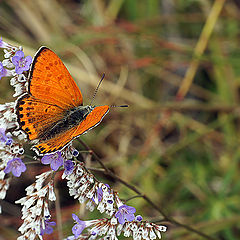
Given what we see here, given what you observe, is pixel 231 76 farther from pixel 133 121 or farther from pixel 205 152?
pixel 133 121

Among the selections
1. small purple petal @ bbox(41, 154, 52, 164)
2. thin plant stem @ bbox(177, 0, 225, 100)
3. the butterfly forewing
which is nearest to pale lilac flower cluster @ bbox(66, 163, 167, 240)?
small purple petal @ bbox(41, 154, 52, 164)

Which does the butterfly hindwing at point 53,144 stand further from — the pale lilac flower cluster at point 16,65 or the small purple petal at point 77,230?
the small purple petal at point 77,230

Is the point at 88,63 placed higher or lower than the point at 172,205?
higher

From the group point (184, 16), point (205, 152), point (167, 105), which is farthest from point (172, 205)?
point (184, 16)

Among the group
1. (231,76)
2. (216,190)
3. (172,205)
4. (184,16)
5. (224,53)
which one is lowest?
(172,205)

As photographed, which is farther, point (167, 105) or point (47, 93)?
point (167, 105)

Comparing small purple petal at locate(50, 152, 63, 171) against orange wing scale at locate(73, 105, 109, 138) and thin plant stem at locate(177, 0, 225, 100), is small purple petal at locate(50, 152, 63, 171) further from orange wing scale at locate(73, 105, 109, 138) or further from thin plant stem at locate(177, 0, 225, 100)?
thin plant stem at locate(177, 0, 225, 100)

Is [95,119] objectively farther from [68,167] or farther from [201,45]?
[201,45]

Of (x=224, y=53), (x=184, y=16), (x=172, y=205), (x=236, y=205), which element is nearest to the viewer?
(x=236, y=205)
